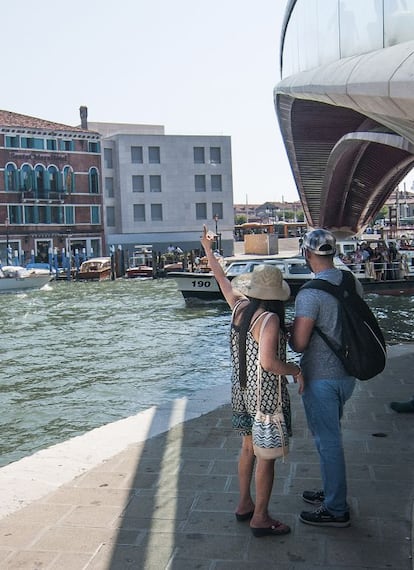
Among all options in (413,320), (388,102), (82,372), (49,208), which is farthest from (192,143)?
(388,102)

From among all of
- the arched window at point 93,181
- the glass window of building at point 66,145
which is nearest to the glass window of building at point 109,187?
the arched window at point 93,181

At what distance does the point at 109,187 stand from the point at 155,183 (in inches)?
135

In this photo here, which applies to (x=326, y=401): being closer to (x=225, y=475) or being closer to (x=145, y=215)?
(x=225, y=475)

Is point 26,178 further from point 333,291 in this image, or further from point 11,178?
point 333,291

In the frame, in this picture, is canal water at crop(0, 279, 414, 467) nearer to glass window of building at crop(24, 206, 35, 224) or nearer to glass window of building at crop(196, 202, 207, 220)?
glass window of building at crop(24, 206, 35, 224)

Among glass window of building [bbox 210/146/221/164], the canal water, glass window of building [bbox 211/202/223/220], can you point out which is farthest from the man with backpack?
glass window of building [bbox 210/146/221/164]

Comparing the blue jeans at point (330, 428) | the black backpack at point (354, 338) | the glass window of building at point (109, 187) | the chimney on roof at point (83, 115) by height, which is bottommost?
the blue jeans at point (330, 428)

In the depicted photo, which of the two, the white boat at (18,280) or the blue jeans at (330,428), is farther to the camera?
the white boat at (18,280)

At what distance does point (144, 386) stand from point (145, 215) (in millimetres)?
43478

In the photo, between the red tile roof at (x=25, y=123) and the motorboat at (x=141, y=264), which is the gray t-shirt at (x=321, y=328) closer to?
the motorboat at (x=141, y=264)

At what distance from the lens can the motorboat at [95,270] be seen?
139 ft

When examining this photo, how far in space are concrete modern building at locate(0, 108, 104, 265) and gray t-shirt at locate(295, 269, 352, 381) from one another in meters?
42.7

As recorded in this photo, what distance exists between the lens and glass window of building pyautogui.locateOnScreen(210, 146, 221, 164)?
5569cm

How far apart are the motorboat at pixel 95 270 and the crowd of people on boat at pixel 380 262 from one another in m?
16.9
